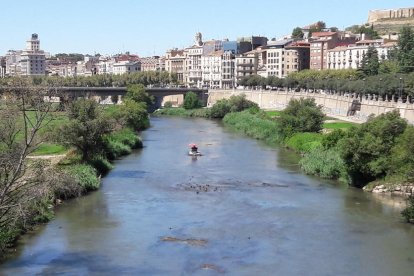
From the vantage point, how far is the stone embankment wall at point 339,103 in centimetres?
4488

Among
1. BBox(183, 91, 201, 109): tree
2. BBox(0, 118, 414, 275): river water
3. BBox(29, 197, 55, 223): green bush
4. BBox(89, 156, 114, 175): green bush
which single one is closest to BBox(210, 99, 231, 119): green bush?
BBox(183, 91, 201, 109): tree

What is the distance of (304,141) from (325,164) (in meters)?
7.65

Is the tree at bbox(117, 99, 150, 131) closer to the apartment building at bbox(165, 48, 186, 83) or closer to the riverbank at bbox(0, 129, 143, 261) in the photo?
the riverbank at bbox(0, 129, 143, 261)

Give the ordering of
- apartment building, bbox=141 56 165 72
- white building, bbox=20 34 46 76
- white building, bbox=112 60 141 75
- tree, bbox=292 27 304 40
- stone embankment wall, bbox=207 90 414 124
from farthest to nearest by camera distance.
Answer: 1. white building, bbox=20 34 46 76
2. white building, bbox=112 60 141 75
3. apartment building, bbox=141 56 165 72
4. tree, bbox=292 27 304 40
5. stone embankment wall, bbox=207 90 414 124

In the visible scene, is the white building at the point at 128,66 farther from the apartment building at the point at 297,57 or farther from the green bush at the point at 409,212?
the green bush at the point at 409,212

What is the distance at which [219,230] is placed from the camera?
68.2 feet

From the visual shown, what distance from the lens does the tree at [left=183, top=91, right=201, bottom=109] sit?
7556cm

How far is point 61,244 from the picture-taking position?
19297mm

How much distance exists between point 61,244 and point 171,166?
14.8 meters

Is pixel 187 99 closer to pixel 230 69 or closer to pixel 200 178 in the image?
pixel 230 69

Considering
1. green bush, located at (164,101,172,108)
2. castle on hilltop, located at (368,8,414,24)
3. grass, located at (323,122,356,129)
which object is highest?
castle on hilltop, located at (368,8,414,24)

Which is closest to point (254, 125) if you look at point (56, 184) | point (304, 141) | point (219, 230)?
point (304, 141)

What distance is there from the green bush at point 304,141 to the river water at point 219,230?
163 inches

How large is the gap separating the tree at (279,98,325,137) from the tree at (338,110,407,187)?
41.2 feet
